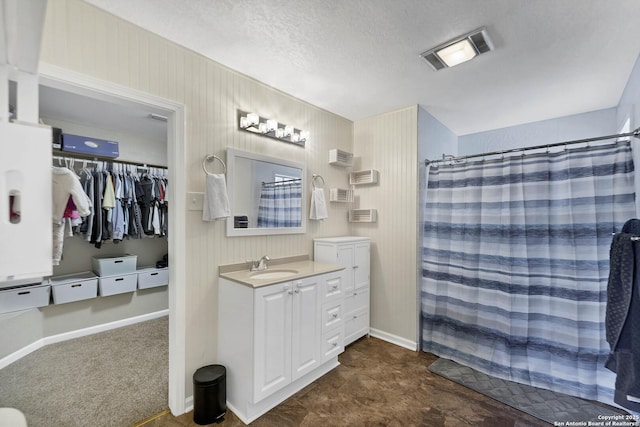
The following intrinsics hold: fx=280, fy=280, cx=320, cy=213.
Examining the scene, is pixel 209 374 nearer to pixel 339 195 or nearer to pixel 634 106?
pixel 339 195

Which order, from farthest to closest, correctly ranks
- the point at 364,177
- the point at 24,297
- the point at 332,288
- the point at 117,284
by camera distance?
the point at 117,284
the point at 364,177
the point at 24,297
the point at 332,288

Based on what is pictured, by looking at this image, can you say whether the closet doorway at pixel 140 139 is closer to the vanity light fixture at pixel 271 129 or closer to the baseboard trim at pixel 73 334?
the baseboard trim at pixel 73 334

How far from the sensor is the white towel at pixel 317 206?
280cm

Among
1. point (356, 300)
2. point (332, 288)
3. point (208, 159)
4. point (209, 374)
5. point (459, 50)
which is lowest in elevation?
point (209, 374)

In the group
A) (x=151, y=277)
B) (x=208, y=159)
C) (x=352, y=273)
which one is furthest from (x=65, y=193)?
(x=151, y=277)

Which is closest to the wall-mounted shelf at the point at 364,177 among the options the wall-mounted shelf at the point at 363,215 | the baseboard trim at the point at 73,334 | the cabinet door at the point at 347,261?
the wall-mounted shelf at the point at 363,215

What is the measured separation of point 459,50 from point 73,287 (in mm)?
4121

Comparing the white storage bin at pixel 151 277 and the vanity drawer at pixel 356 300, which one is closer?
the vanity drawer at pixel 356 300

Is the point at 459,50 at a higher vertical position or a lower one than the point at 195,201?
higher

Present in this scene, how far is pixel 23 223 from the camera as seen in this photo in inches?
23.6

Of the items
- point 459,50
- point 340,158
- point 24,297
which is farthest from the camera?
point 340,158

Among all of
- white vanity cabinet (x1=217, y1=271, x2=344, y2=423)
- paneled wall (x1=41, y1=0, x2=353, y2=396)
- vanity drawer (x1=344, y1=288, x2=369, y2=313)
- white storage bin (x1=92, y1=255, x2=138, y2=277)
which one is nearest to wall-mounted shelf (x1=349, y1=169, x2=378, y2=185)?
paneled wall (x1=41, y1=0, x2=353, y2=396)

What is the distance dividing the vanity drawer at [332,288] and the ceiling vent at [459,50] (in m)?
1.81

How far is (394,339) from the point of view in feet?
9.60
